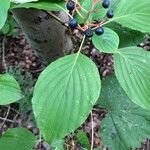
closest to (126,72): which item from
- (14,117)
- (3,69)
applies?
(14,117)

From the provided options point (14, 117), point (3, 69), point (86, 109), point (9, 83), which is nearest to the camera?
point (86, 109)

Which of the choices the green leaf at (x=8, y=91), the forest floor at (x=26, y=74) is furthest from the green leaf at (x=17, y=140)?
the forest floor at (x=26, y=74)

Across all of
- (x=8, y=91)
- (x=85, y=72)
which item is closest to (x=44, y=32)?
(x=8, y=91)

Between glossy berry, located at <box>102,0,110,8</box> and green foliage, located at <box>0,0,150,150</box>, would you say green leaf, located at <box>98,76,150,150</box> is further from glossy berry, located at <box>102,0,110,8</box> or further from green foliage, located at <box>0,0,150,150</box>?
glossy berry, located at <box>102,0,110,8</box>

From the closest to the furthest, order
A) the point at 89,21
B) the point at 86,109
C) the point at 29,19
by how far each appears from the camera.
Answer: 1. the point at 86,109
2. the point at 89,21
3. the point at 29,19

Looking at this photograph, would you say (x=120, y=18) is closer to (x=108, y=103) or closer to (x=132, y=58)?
(x=132, y=58)

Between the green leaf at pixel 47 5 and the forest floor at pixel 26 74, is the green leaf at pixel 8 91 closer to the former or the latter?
the green leaf at pixel 47 5

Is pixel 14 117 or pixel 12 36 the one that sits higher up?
pixel 12 36

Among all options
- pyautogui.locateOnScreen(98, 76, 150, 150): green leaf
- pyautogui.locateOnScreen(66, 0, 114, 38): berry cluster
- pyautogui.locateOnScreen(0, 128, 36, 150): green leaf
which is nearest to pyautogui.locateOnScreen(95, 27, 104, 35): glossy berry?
pyautogui.locateOnScreen(66, 0, 114, 38): berry cluster
